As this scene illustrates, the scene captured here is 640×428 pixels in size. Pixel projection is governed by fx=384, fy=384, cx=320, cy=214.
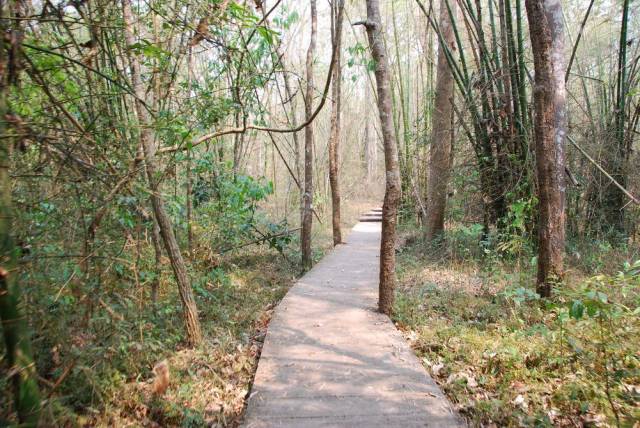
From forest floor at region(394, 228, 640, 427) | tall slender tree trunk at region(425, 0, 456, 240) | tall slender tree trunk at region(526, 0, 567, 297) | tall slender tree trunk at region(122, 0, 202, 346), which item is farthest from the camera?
tall slender tree trunk at region(425, 0, 456, 240)

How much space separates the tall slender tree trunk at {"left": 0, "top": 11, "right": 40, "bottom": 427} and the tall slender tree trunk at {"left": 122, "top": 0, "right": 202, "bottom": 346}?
1.31 meters

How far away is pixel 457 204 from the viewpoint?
6.71 metres

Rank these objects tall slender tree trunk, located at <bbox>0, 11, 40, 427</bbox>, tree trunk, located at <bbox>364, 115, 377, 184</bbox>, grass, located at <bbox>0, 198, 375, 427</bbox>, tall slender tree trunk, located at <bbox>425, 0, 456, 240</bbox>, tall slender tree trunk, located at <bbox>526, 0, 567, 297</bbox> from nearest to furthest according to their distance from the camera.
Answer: tall slender tree trunk, located at <bbox>0, 11, 40, 427</bbox> → grass, located at <bbox>0, 198, 375, 427</bbox> → tall slender tree trunk, located at <bbox>526, 0, 567, 297</bbox> → tall slender tree trunk, located at <bbox>425, 0, 456, 240</bbox> → tree trunk, located at <bbox>364, 115, 377, 184</bbox>

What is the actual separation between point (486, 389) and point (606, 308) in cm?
99

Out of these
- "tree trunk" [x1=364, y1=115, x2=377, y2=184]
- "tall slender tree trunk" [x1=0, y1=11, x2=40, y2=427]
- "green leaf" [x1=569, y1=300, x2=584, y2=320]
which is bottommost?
"green leaf" [x1=569, y1=300, x2=584, y2=320]

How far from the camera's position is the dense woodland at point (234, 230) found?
1.93 meters

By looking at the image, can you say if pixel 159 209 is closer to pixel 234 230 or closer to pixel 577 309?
pixel 234 230

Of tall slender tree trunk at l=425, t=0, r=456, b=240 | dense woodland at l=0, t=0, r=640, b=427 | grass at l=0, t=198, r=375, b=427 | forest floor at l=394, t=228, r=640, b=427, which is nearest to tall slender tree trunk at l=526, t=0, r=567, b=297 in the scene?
dense woodland at l=0, t=0, r=640, b=427

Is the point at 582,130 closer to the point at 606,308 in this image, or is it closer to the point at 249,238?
the point at 606,308

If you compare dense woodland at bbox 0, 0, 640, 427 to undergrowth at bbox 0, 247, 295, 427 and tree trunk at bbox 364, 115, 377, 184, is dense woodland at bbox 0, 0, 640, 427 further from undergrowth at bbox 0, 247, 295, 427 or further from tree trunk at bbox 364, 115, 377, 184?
tree trunk at bbox 364, 115, 377, 184

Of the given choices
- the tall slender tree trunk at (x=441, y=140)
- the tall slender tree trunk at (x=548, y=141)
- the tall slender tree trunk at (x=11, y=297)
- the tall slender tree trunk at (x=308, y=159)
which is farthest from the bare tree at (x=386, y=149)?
the tall slender tree trunk at (x=441, y=140)

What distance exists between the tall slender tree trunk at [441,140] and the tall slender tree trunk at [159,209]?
498cm

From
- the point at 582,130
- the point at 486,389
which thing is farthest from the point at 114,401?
the point at 582,130

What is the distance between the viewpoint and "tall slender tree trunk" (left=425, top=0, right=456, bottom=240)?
695cm
